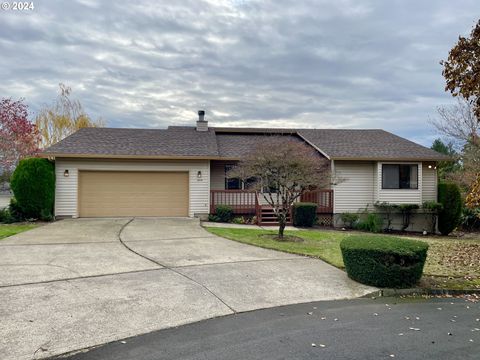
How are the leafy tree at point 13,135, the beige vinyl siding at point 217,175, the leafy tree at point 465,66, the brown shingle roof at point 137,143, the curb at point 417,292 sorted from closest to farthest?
the curb at point 417,292, the leafy tree at point 465,66, the brown shingle roof at point 137,143, the beige vinyl siding at point 217,175, the leafy tree at point 13,135

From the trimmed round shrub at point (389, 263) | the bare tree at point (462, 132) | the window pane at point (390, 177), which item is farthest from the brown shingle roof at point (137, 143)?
the bare tree at point (462, 132)

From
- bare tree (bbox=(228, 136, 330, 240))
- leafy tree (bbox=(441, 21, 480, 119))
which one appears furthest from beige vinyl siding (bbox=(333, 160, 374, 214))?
leafy tree (bbox=(441, 21, 480, 119))

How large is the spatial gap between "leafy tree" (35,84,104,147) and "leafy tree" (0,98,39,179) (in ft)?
15.6

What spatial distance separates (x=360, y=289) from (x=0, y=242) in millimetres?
8852

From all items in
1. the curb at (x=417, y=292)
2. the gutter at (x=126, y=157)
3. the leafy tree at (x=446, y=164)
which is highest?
the leafy tree at (x=446, y=164)

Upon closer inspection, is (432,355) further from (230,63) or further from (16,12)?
(230,63)

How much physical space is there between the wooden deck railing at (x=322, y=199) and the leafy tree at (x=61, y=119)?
61.1 ft

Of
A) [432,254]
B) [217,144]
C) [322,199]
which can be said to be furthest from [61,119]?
[432,254]

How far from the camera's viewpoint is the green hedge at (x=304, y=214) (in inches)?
588

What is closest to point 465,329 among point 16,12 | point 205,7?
point 205,7

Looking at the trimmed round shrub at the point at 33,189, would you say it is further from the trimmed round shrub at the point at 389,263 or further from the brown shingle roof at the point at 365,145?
the trimmed round shrub at the point at 389,263

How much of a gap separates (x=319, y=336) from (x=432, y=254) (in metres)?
6.75

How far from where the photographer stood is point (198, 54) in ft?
51.3

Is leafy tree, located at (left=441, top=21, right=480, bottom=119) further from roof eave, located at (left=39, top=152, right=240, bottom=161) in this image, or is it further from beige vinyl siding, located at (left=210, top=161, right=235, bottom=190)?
beige vinyl siding, located at (left=210, top=161, right=235, bottom=190)
